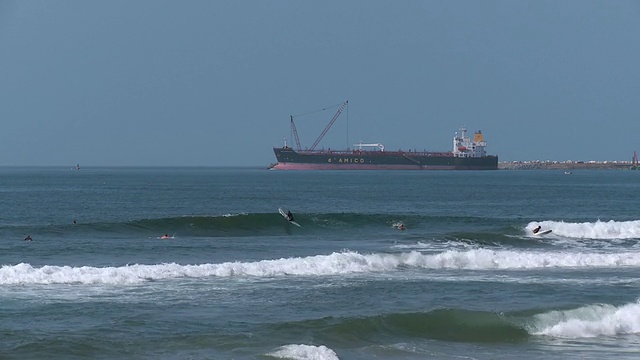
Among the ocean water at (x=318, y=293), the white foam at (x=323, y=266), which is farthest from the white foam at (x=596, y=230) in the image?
the white foam at (x=323, y=266)

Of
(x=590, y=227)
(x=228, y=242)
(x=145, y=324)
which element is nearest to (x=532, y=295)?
(x=145, y=324)

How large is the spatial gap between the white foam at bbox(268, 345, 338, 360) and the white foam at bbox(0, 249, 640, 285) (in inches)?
399

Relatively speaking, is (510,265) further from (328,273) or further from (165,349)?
(165,349)

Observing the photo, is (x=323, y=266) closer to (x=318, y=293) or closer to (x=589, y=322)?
(x=318, y=293)

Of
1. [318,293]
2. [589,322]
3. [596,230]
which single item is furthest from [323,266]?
[596,230]

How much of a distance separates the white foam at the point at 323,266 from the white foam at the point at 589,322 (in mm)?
9681

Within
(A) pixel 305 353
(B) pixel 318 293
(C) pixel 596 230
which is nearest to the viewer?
(A) pixel 305 353

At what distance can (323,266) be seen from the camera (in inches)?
1246

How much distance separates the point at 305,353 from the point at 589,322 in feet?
28.0

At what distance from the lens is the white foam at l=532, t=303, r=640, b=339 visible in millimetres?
22344

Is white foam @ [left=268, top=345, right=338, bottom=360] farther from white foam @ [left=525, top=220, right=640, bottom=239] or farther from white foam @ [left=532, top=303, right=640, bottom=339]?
white foam @ [left=525, top=220, right=640, bottom=239]

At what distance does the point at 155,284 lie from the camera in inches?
1081

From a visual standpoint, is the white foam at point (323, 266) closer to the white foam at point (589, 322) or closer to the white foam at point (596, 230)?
the white foam at point (589, 322)

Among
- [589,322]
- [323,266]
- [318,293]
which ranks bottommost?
[589,322]
